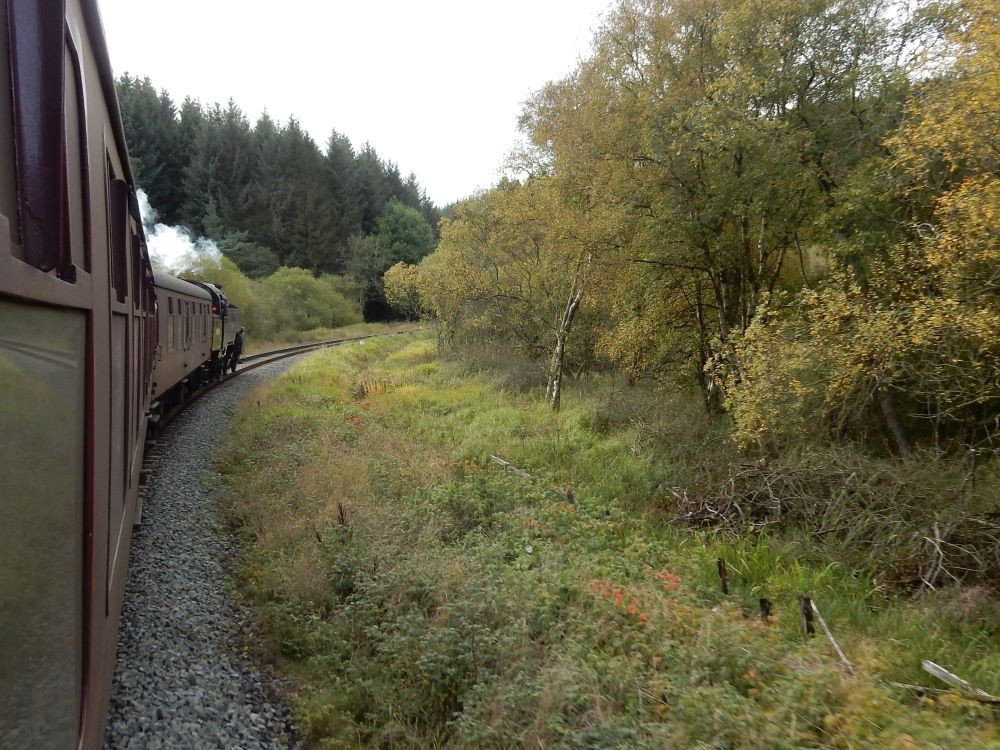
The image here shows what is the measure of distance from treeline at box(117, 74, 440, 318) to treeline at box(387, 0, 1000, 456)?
35532 millimetres

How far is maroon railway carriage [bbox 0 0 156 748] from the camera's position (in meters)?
1.27

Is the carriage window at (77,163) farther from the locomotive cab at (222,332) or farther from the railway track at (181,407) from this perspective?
the locomotive cab at (222,332)

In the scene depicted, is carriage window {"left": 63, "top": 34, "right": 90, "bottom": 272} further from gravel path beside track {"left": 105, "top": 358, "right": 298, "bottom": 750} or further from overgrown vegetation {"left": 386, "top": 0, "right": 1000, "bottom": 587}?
overgrown vegetation {"left": 386, "top": 0, "right": 1000, "bottom": 587}

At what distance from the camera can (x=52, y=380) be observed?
161 cm

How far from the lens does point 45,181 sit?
150 centimetres

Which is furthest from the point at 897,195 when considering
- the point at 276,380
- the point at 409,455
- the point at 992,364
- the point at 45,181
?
the point at 276,380

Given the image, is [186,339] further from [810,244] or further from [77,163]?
[810,244]

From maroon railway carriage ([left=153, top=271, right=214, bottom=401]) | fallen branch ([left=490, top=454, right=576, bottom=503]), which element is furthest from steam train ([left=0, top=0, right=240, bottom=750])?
maroon railway carriage ([left=153, top=271, right=214, bottom=401])

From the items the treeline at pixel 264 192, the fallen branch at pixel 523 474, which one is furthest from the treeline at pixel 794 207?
the treeline at pixel 264 192

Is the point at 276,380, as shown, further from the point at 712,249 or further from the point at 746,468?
the point at 746,468

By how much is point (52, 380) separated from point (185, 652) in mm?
4138

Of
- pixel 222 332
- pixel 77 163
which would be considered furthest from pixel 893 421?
pixel 222 332

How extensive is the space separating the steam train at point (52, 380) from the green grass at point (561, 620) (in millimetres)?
2571

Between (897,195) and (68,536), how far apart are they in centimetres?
919
